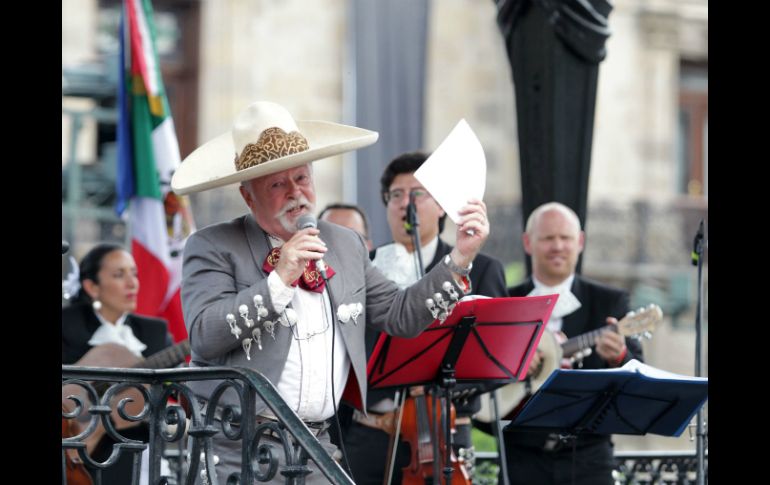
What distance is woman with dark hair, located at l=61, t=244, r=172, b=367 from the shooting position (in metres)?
8.12

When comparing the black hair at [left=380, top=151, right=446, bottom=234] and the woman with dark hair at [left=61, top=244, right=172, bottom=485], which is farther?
the woman with dark hair at [left=61, top=244, right=172, bottom=485]

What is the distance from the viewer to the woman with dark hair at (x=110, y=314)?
26.7 feet

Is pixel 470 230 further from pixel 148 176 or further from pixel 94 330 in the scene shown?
pixel 148 176

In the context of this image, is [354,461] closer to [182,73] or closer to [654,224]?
[182,73]

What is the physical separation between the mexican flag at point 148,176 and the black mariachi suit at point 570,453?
11.0 feet

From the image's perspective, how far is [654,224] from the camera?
22.4 meters

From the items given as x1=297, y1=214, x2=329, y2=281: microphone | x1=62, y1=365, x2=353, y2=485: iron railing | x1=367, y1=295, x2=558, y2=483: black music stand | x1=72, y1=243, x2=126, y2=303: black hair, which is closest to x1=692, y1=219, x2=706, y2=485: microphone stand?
x1=367, y1=295, x2=558, y2=483: black music stand

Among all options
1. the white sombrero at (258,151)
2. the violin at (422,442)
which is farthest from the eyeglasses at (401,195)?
the white sombrero at (258,151)

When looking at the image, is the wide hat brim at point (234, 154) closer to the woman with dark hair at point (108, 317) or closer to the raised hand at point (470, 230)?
the raised hand at point (470, 230)

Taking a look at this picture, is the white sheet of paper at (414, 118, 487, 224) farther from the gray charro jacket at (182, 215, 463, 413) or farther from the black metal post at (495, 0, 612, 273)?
the black metal post at (495, 0, 612, 273)

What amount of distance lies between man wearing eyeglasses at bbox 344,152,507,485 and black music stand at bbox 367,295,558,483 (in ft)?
2.17

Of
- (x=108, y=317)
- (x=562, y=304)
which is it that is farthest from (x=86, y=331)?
(x=562, y=304)

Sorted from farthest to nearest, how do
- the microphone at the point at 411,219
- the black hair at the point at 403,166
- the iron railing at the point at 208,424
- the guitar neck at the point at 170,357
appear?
the guitar neck at the point at 170,357, the black hair at the point at 403,166, the microphone at the point at 411,219, the iron railing at the point at 208,424
